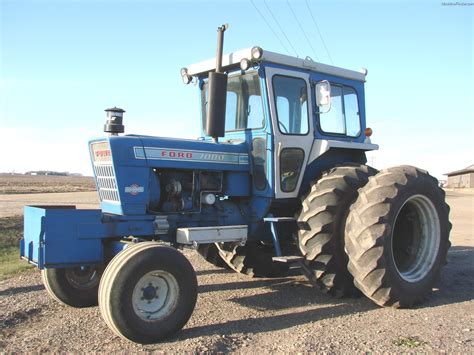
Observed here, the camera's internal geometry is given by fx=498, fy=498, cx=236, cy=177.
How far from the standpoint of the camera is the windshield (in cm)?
675

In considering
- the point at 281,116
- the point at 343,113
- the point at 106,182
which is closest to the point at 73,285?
the point at 106,182


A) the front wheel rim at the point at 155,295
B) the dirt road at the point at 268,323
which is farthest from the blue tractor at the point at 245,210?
the dirt road at the point at 268,323

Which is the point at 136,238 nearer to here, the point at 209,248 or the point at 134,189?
the point at 134,189

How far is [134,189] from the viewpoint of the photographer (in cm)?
588

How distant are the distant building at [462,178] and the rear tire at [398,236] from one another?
5247cm

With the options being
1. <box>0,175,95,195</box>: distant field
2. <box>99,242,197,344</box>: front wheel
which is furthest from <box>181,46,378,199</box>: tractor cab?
<box>0,175,95,195</box>: distant field

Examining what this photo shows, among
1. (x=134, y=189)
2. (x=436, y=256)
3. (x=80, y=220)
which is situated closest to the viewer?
(x=80, y=220)

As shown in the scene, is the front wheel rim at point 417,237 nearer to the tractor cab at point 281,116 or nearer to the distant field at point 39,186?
the tractor cab at point 281,116

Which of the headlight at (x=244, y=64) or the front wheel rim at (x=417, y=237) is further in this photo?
the front wheel rim at (x=417, y=237)

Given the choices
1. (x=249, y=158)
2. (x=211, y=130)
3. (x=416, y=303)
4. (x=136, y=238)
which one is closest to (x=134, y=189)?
(x=136, y=238)

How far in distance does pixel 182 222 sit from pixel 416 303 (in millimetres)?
3110

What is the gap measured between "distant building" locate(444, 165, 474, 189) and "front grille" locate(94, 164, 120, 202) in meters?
55.0

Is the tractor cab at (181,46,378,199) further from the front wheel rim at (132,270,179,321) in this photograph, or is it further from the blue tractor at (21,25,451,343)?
the front wheel rim at (132,270,179,321)

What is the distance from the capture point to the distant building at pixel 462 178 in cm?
5476
